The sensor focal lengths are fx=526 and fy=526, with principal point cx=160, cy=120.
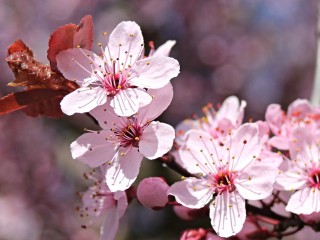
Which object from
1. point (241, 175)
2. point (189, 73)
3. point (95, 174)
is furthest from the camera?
point (189, 73)

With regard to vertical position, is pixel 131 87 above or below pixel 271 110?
above

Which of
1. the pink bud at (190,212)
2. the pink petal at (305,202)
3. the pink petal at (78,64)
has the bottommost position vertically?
the pink bud at (190,212)

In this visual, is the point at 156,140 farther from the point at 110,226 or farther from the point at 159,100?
the point at 110,226

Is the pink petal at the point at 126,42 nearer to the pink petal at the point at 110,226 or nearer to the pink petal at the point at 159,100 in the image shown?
the pink petal at the point at 159,100

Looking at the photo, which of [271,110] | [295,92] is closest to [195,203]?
[271,110]

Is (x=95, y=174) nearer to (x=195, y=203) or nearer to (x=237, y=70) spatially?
(x=195, y=203)

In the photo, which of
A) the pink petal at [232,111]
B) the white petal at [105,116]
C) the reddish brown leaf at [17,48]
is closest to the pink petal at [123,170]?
the white petal at [105,116]

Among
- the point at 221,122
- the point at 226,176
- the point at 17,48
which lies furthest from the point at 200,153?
the point at 17,48
